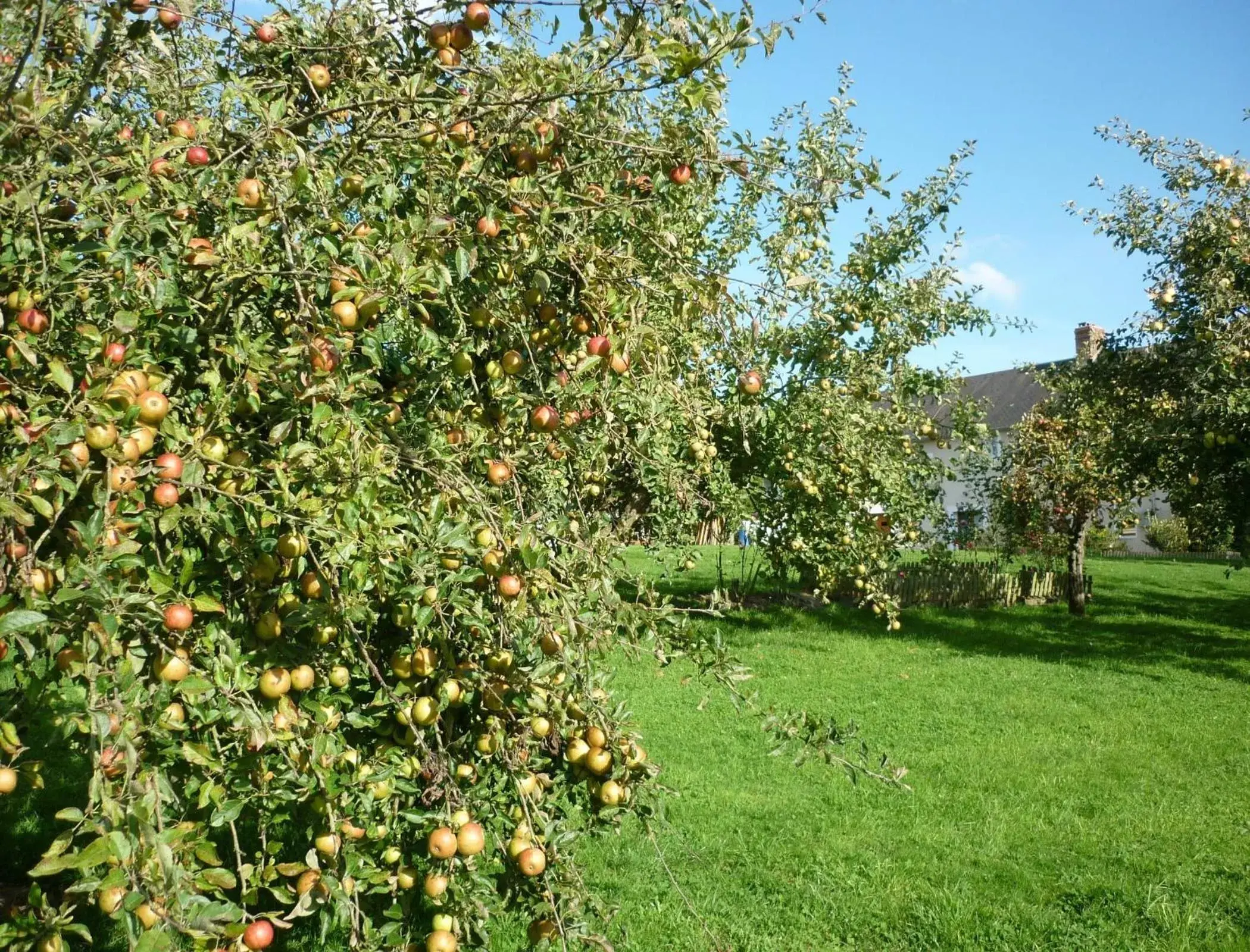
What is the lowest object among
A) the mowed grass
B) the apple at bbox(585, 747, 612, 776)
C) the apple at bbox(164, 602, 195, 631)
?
the mowed grass

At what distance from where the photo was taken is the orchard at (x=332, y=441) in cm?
166

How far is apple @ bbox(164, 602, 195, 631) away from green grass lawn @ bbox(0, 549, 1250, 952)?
1.00 meters

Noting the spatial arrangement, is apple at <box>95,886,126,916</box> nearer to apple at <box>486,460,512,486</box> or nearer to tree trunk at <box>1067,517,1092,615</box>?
apple at <box>486,460,512,486</box>

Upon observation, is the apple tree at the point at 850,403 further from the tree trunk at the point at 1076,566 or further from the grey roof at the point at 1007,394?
the grey roof at the point at 1007,394

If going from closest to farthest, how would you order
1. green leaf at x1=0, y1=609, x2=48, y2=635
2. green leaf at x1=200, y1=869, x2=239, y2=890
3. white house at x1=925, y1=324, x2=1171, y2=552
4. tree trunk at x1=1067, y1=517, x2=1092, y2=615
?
1. green leaf at x1=0, y1=609, x2=48, y2=635
2. green leaf at x1=200, y1=869, x2=239, y2=890
3. tree trunk at x1=1067, y1=517, x2=1092, y2=615
4. white house at x1=925, y1=324, x2=1171, y2=552

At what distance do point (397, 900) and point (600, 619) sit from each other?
0.74 metres

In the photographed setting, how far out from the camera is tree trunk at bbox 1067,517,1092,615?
14398 mm

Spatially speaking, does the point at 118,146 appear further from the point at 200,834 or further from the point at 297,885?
the point at 297,885

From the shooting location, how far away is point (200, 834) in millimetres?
1705

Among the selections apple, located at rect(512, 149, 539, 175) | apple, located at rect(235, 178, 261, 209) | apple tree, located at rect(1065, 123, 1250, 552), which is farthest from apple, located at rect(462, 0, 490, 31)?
apple tree, located at rect(1065, 123, 1250, 552)

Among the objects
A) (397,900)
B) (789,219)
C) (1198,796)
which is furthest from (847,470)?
(397,900)

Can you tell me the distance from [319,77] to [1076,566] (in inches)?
575

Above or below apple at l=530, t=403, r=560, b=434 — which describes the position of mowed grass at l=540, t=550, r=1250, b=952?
below

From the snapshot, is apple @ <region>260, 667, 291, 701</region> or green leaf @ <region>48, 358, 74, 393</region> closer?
green leaf @ <region>48, 358, 74, 393</region>
